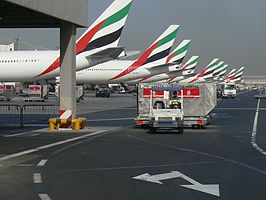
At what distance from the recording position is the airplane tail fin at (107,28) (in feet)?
122

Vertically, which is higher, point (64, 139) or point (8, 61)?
point (8, 61)

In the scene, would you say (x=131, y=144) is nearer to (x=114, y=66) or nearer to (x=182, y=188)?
(x=182, y=188)

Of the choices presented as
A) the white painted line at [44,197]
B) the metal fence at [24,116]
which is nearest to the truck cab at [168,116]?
the metal fence at [24,116]

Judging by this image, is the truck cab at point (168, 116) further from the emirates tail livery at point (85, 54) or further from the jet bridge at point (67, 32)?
the emirates tail livery at point (85, 54)

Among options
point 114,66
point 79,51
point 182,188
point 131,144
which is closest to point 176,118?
point 131,144

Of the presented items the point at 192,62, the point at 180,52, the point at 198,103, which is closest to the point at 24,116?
the point at 198,103

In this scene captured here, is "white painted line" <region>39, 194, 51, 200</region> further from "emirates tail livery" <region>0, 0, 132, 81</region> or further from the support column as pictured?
"emirates tail livery" <region>0, 0, 132, 81</region>

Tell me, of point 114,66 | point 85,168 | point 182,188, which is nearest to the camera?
point 182,188

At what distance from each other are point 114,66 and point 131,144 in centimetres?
5223

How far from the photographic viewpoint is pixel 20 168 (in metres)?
12.5

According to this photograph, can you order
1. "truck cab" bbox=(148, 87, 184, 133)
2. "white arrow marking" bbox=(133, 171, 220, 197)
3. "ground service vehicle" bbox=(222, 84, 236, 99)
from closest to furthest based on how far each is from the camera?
1. "white arrow marking" bbox=(133, 171, 220, 197)
2. "truck cab" bbox=(148, 87, 184, 133)
3. "ground service vehicle" bbox=(222, 84, 236, 99)

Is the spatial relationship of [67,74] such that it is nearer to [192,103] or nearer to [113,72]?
[192,103]

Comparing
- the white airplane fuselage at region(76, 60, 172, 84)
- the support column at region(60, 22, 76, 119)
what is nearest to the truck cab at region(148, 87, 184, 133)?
the support column at region(60, 22, 76, 119)

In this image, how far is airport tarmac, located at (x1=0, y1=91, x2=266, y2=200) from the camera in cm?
952
